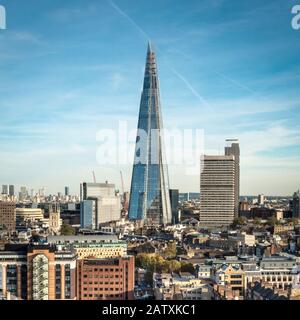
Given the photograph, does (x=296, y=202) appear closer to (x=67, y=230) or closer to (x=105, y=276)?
(x=105, y=276)

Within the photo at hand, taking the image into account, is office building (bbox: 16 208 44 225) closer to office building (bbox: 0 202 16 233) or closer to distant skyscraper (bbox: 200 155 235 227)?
office building (bbox: 0 202 16 233)

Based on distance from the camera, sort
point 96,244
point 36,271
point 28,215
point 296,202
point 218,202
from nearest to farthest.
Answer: point 36,271
point 296,202
point 96,244
point 28,215
point 218,202

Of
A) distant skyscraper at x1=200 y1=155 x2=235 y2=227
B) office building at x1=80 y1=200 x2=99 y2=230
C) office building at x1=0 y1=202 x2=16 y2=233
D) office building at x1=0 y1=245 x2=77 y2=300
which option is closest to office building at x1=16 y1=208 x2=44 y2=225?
office building at x1=0 y1=202 x2=16 y2=233

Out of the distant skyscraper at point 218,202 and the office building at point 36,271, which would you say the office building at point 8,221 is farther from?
the office building at point 36,271

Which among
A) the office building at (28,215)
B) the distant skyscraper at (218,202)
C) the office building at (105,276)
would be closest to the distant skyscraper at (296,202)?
the distant skyscraper at (218,202)

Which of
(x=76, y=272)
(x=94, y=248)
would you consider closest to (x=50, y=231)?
(x=94, y=248)

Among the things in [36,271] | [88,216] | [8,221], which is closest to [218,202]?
[88,216]
